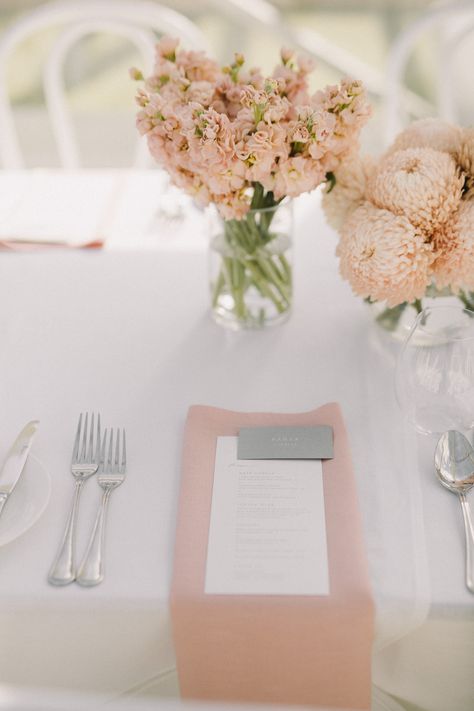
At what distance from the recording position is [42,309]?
1305 mm

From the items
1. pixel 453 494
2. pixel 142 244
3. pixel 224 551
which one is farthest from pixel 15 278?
pixel 453 494

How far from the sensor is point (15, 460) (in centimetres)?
98

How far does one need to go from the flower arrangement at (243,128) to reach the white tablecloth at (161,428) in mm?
217

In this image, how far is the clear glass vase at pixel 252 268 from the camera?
115 centimetres

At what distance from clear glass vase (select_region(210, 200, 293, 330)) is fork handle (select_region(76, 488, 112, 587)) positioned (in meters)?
0.43

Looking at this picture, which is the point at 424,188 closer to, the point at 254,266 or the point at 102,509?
the point at 254,266

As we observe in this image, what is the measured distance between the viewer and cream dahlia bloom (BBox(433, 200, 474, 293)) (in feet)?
3.19

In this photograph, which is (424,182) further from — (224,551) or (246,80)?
(224,551)

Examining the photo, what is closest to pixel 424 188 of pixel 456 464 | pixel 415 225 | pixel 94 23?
pixel 415 225

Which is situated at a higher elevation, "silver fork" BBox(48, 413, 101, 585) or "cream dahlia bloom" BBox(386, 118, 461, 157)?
"cream dahlia bloom" BBox(386, 118, 461, 157)

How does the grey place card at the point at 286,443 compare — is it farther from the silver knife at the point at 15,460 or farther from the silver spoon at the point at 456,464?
the silver knife at the point at 15,460

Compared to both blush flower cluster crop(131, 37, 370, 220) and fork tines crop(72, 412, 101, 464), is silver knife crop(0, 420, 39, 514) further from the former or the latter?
blush flower cluster crop(131, 37, 370, 220)

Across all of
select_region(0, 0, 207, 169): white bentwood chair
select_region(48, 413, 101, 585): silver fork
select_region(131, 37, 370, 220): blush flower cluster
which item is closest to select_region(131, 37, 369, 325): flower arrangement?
select_region(131, 37, 370, 220): blush flower cluster

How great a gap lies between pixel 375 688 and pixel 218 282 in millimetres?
609
